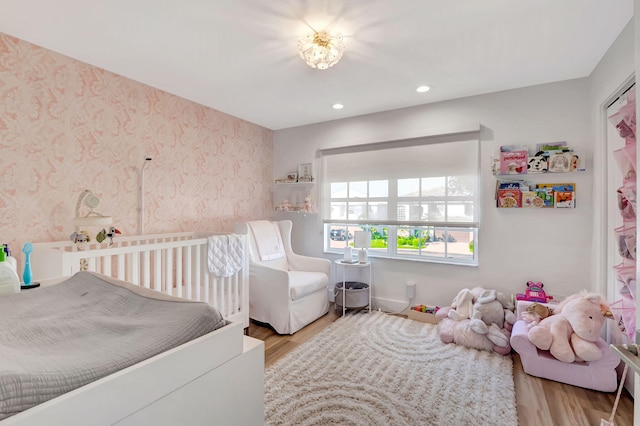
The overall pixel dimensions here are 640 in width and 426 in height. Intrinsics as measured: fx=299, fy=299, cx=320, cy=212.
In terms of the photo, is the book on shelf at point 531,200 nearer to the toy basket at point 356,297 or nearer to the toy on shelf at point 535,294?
the toy on shelf at point 535,294

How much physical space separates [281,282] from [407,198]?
165 cm

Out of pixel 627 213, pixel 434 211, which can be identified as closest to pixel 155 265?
pixel 434 211

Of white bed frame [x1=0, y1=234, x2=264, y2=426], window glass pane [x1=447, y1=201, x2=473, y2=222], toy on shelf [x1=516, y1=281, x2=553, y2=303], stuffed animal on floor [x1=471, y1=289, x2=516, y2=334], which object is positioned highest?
window glass pane [x1=447, y1=201, x2=473, y2=222]

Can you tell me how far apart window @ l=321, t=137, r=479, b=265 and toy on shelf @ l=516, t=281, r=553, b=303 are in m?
0.51

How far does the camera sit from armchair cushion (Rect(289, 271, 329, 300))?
2774 mm

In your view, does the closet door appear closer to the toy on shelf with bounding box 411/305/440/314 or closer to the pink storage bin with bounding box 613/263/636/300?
the pink storage bin with bounding box 613/263/636/300

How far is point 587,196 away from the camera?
8.16ft

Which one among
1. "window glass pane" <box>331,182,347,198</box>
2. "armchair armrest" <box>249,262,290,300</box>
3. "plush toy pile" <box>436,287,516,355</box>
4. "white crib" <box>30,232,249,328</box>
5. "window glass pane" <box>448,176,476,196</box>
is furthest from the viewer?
"window glass pane" <box>331,182,347,198</box>

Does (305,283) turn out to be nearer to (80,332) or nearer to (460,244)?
(460,244)

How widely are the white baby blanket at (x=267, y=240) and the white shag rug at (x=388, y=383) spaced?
1.07 metres

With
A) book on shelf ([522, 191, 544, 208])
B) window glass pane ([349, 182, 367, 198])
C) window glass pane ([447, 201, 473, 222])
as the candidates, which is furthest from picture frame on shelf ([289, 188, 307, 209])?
book on shelf ([522, 191, 544, 208])

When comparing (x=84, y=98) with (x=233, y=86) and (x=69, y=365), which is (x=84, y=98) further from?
(x=69, y=365)

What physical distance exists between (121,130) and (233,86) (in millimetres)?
1039

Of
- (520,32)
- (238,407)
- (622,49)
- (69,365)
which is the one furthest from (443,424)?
(622,49)
